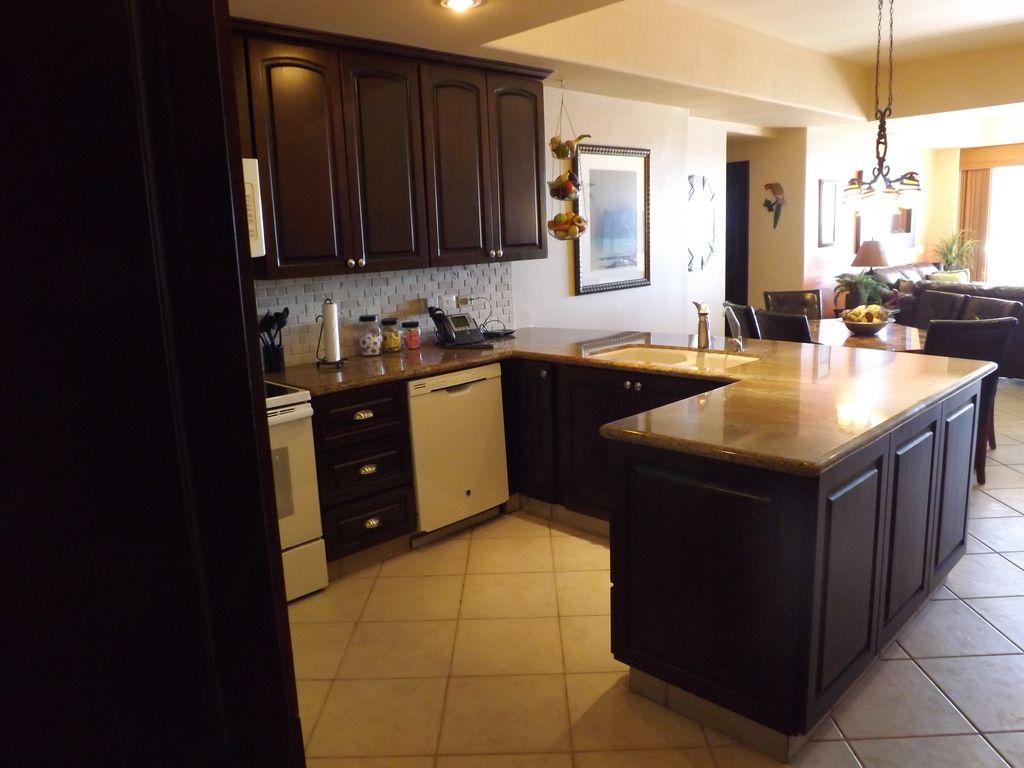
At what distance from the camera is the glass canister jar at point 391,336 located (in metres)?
3.89

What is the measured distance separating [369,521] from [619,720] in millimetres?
1499

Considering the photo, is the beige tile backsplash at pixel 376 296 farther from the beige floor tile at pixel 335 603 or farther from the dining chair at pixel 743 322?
the dining chair at pixel 743 322

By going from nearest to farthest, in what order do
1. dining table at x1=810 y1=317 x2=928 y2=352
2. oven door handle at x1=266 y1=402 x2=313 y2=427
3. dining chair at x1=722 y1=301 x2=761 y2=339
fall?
oven door handle at x1=266 y1=402 x2=313 y2=427 → dining table at x1=810 y1=317 x2=928 y2=352 → dining chair at x1=722 y1=301 x2=761 y2=339

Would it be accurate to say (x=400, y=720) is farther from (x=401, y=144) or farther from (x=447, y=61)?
(x=447, y=61)

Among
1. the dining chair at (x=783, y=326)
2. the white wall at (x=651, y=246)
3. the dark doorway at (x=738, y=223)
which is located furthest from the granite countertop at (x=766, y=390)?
the dark doorway at (x=738, y=223)

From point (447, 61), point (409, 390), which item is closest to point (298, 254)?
point (409, 390)

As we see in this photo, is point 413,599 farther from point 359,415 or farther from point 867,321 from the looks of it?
point 867,321

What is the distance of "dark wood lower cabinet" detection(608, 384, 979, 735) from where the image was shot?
193 cm

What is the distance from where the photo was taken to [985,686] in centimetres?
237

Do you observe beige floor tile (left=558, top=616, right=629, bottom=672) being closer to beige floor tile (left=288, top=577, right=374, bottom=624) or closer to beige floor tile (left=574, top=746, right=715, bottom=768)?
beige floor tile (left=574, top=746, right=715, bottom=768)

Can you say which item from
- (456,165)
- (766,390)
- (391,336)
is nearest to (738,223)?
(456,165)

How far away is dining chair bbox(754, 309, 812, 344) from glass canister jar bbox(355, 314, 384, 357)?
7.61 ft

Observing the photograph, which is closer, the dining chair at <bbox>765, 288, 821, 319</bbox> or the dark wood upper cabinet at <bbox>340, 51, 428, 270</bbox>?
the dark wood upper cabinet at <bbox>340, 51, 428, 270</bbox>

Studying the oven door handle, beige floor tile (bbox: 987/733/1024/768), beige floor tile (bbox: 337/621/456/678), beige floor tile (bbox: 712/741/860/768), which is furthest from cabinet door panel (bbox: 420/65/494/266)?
beige floor tile (bbox: 987/733/1024/768)
